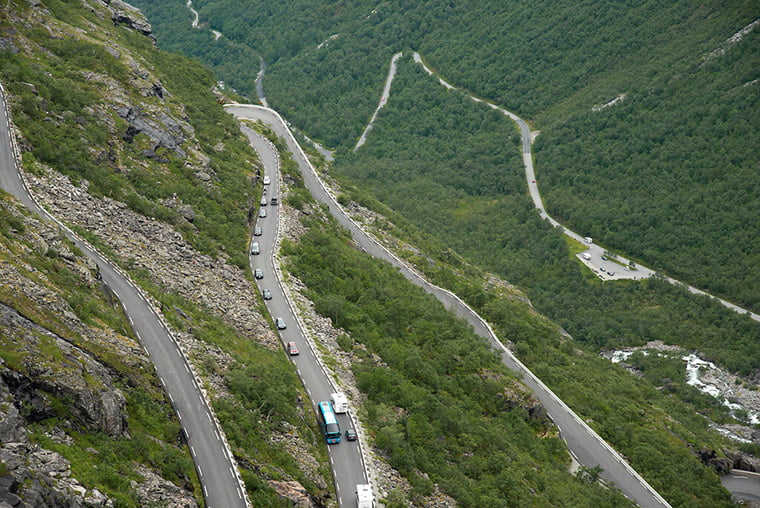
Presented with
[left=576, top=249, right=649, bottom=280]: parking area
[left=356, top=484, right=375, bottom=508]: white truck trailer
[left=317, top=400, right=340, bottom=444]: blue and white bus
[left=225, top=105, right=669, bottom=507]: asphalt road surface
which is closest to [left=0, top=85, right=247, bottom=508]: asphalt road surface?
[left=356, top=484, right=375, bottom=508]: white truck trailer

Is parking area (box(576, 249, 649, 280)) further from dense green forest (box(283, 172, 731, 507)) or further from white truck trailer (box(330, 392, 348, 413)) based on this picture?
white truck trailer (box(330, 392, 348, 413))

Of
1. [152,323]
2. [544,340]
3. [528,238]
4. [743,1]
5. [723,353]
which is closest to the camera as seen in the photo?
[152,323]

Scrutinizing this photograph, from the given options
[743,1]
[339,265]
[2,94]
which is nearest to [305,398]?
[339,265]

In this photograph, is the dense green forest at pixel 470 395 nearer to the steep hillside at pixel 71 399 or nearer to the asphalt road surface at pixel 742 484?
the asphalt road surface at pixel 742 484

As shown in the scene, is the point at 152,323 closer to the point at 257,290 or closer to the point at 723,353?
the point at 257,290

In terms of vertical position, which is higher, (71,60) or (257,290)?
(71,60)

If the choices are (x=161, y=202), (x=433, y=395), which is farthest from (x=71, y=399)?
(x=161, y=202)

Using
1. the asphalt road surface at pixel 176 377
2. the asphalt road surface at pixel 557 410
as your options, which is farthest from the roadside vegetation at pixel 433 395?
the asphalt road surface at pixel 176 377
